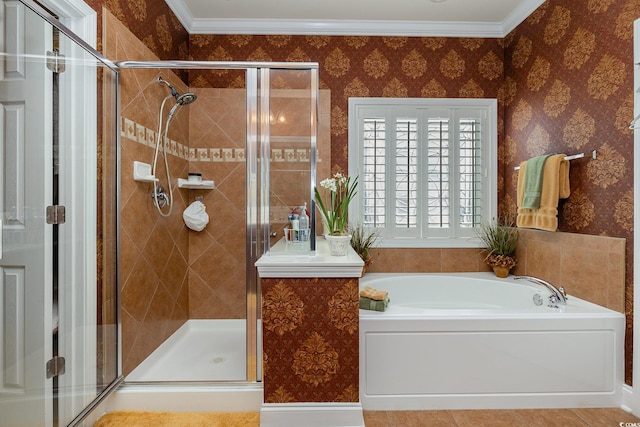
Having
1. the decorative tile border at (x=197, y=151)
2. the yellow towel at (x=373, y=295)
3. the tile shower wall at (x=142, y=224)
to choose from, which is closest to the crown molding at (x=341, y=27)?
the tile shower wall at (x=142, y=224)

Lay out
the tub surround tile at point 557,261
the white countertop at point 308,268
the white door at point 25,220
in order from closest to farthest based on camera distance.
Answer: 1. the white door at point 25,220
2. the white countertop at point 308,268
3. the tub surround tile at point 557,261

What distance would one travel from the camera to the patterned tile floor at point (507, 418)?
1.80 m

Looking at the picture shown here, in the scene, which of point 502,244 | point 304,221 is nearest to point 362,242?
point 304,221

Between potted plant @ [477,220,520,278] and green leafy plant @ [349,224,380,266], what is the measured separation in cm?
99

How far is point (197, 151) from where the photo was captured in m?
2.65

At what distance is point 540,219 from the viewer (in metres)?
2.38

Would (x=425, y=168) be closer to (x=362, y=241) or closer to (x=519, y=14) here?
(x=362, y=241)

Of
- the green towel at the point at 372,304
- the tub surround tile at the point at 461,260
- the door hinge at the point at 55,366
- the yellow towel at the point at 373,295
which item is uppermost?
the tub surround tile at the point at 461,260

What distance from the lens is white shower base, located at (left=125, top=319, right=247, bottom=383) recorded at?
204 cm

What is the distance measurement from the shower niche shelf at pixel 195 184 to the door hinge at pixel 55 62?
1.09 metres

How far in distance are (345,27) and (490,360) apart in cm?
280

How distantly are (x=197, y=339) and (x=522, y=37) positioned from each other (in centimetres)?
359

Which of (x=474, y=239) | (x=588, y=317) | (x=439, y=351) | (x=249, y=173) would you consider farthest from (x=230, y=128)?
(x=588, y=317)

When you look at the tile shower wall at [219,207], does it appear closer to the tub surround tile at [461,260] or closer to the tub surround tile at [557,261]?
the tub surround tile at [557,261]
